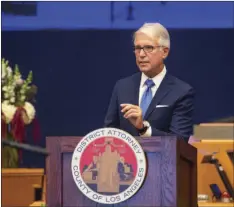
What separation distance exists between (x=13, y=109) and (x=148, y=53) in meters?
1.53

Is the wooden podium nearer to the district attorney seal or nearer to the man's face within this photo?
the district attorney seal

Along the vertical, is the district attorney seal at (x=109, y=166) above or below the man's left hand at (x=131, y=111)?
below

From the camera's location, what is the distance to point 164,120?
2414 mm

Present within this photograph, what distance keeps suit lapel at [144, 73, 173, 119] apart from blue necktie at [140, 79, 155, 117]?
22mm

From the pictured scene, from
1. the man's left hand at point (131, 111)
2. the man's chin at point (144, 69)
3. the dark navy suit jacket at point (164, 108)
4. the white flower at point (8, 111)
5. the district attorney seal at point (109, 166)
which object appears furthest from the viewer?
the white flower at point (8, 111)

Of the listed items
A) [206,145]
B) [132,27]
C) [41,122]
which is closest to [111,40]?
[132,27]

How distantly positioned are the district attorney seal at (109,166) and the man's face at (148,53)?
0.65 meters

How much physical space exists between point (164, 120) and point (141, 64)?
225 millimetres

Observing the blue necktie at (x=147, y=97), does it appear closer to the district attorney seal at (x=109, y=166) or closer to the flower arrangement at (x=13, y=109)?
the district attorney seal at (x=109, y=166)

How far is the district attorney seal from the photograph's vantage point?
1.84 metres

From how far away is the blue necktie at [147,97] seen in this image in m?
2.48

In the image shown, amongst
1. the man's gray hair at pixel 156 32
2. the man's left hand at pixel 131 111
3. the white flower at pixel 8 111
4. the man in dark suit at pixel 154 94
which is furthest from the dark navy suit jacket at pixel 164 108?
the white flower at pixel 8 111

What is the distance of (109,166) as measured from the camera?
185cm

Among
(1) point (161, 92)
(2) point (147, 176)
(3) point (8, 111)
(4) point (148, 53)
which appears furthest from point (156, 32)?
(3) point (8, 111)
